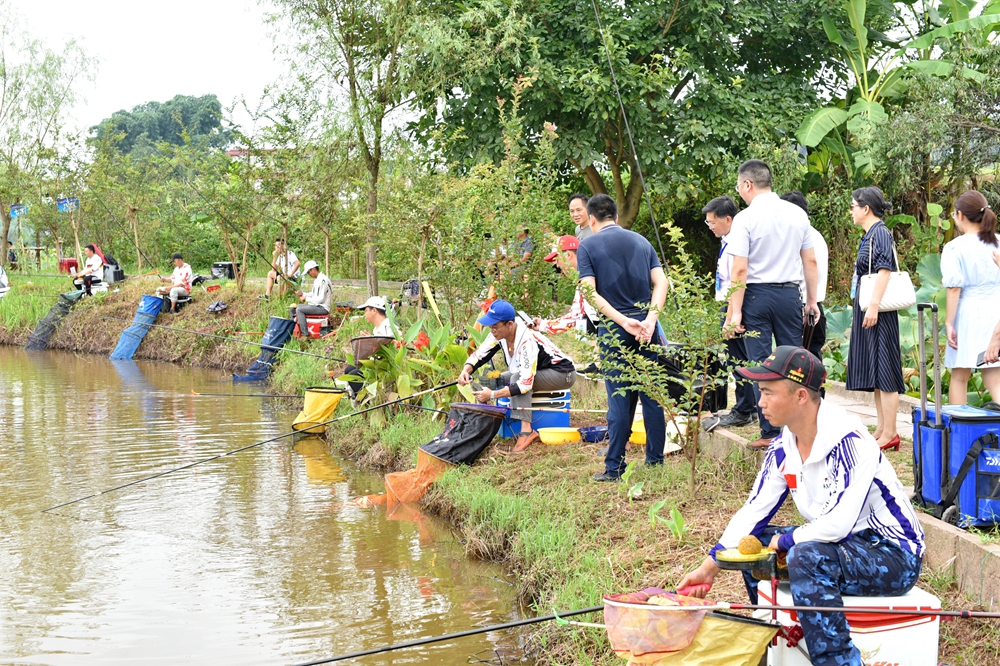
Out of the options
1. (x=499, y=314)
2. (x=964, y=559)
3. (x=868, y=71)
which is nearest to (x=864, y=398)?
(x=499, y=314)

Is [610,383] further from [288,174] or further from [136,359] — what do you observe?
[136,359]

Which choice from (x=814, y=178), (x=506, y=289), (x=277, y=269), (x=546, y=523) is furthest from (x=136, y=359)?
(x=546, y=523)

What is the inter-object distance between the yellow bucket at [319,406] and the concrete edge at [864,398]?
451 cm

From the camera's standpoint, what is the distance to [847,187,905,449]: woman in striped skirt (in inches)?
206

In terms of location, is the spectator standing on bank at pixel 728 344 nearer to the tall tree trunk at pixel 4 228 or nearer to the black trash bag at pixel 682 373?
the black trash bag at pixel 682 373

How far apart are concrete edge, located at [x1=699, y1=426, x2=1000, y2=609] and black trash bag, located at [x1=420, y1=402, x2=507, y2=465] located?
3403 mm

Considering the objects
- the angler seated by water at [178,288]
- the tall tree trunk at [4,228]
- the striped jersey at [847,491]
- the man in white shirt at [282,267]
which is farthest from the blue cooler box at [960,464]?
the tall tree trunk at [4,228]

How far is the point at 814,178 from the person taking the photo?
14.2m

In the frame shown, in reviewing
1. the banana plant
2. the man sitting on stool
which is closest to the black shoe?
the banana plant

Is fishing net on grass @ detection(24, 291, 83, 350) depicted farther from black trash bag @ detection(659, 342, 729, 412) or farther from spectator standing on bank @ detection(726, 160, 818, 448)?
spectator standing on bank @ detection(726, 160, 818, 448)

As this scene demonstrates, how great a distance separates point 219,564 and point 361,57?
1020cm

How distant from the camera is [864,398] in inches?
294

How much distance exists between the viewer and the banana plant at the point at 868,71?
11.6 metres

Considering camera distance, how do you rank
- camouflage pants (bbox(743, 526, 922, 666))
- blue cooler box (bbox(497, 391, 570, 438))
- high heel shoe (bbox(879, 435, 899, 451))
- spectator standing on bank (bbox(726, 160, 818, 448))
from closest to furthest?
camouflage pants (bbox(743, 526, 922, 666))
spectator standing on bank (bbox(726, 160, 818, 448))
high heel shoe (bbox(879, 435, 899, 451))
blue cooler box (bbox(497, 391, 570, 438))
